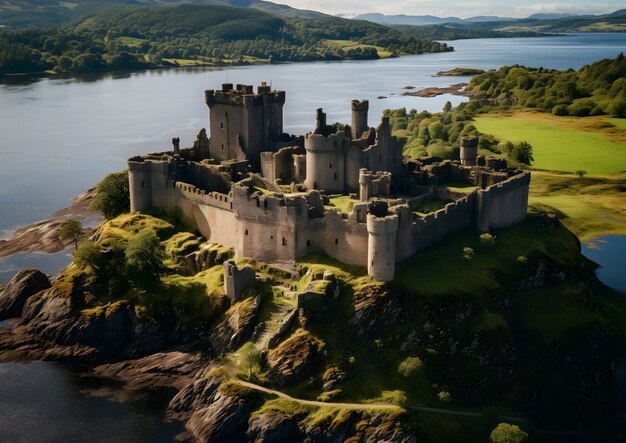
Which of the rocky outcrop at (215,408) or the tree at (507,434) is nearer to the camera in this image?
the tree at (507,434)

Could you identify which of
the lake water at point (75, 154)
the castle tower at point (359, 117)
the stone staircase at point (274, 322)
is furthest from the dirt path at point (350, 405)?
the castle tower at point (359, 117)

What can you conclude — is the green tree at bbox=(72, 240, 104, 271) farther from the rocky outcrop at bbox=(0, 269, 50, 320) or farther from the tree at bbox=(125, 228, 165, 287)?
the rocky outcrop at bbox=(0, 269, 50, 320)

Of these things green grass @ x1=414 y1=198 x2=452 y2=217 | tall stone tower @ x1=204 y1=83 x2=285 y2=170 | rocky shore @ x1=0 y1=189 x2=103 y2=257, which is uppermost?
tall stone tower @ x1=204 y1=83 x2=285 y2=170

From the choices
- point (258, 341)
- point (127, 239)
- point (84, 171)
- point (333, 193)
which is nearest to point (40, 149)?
point (84, 171)

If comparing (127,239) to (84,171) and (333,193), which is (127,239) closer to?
(333,193)

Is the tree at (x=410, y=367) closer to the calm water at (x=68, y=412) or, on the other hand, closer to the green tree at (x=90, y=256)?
the calm water at (x=68, y=412)

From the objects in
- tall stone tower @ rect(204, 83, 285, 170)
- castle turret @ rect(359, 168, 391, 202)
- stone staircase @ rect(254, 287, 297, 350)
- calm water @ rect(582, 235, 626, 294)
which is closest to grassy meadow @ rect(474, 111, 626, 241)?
calm water @ rect(582, 235, 626, 294)

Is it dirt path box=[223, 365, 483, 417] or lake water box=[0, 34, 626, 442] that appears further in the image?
lake water box=[0, 34, 626, 442]
